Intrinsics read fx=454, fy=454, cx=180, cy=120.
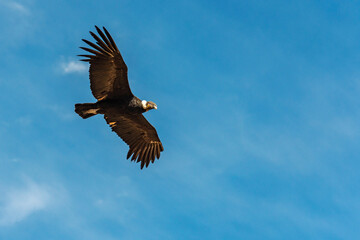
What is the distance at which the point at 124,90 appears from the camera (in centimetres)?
1634

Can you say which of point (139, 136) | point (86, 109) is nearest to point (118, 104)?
→ point (86, 109)

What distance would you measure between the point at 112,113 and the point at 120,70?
2.10m

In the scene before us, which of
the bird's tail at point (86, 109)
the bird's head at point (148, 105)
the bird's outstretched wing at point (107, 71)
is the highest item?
the bird's head at point (148, 105)

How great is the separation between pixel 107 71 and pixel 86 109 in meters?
1.65

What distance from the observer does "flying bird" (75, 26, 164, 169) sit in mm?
15250

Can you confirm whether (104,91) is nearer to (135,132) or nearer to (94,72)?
(94,72)

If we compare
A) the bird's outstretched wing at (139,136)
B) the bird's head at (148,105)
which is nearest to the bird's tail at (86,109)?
the bird's outstretched wing at (139,136)

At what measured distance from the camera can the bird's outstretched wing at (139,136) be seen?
1786 centimetres

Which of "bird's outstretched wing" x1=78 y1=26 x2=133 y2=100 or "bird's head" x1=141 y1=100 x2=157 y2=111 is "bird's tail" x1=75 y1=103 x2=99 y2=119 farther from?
"bird's head" x1=141 y1=100 x2=157 y2=111

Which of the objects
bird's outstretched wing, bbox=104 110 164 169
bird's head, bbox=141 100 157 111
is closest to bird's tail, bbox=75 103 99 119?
bird's outstretched wing, bbox=104 110 164 169

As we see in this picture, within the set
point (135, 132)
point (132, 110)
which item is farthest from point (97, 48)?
point (135, 132)

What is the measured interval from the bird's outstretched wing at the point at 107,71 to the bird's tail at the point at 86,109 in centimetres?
37

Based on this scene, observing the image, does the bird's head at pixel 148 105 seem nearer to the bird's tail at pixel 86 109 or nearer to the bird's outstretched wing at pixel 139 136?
the bird's outstretched wing at pixel 139 136

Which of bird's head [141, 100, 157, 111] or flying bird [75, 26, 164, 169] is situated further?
bird's head [141, 100, 157, 111]
